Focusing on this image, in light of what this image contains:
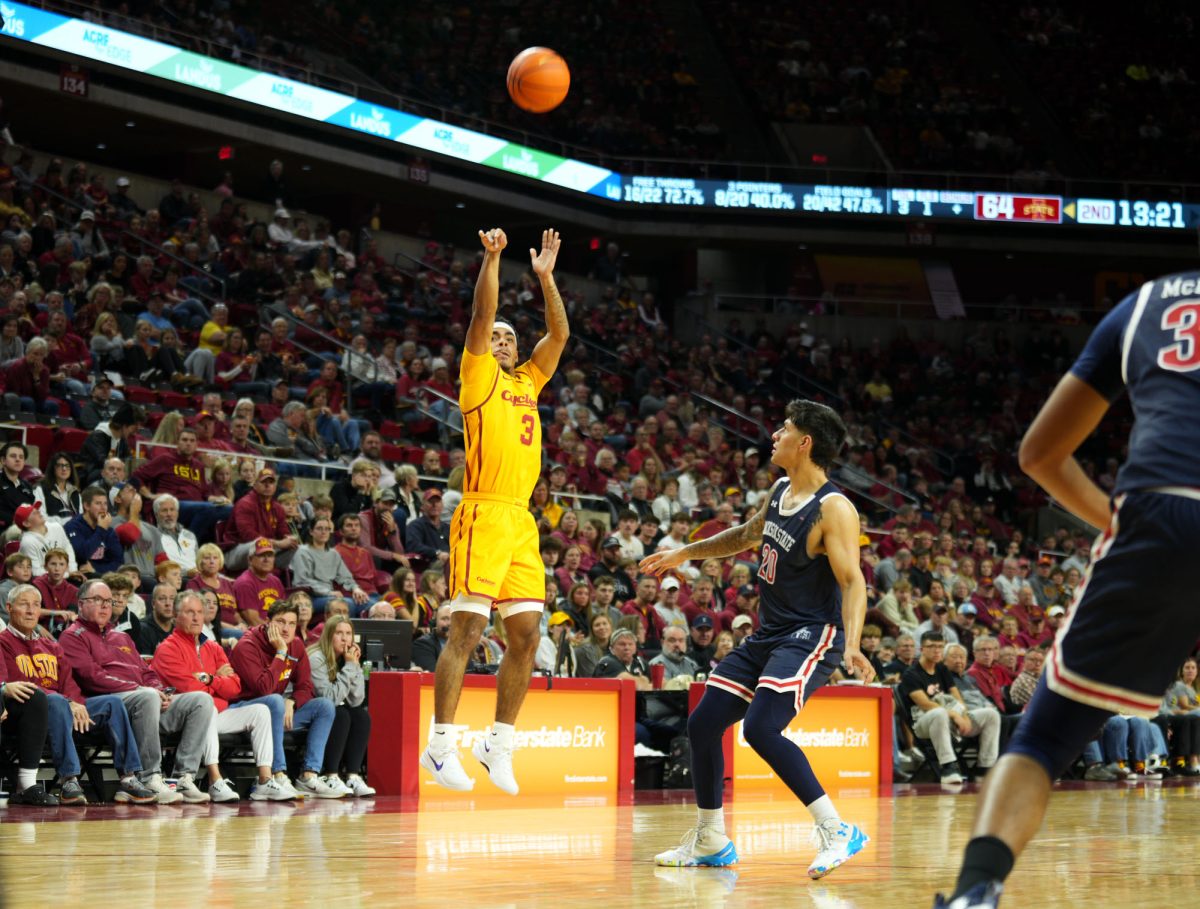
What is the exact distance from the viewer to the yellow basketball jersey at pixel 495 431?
24.4ft

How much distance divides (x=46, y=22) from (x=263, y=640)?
524 inches

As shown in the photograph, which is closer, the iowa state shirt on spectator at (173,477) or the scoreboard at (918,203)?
the iowa state shirt on spectator at (173,477)

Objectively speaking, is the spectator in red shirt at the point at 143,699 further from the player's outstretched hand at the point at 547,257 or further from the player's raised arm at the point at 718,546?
the player's raised arm at the point at 718,546

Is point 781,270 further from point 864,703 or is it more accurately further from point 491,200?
point 864,703

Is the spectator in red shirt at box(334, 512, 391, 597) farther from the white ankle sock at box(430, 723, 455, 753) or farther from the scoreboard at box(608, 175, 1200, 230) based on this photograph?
the scoreboard at box(608, 175, 1200, 230)

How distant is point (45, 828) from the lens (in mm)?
7551

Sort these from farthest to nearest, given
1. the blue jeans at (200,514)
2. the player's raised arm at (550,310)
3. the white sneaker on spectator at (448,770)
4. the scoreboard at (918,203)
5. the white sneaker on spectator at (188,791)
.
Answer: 1. the scoreboard at (918,203)
2. the blue jeans at (200,514)
3. the white sneaker on spectator at (188,791)
4. the player's raised arm at (550,310)
5. the white sneaker on spectator at (448,770)

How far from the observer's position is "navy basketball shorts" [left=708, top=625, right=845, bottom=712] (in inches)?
252

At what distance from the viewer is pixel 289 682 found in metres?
10.7

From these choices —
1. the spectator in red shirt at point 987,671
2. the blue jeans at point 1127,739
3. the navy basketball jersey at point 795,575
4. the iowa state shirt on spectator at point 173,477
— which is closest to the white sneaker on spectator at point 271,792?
the iowa state shirt on spectator at point 173,477

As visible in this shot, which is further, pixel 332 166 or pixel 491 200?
pixel 491 200

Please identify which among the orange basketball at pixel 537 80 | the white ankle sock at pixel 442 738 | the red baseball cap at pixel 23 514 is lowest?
the white ankle sock at pixel 442 738

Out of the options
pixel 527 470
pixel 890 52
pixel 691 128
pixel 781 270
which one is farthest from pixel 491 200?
pixel 527 470

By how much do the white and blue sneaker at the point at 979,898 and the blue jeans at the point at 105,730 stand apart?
24.7 feet
